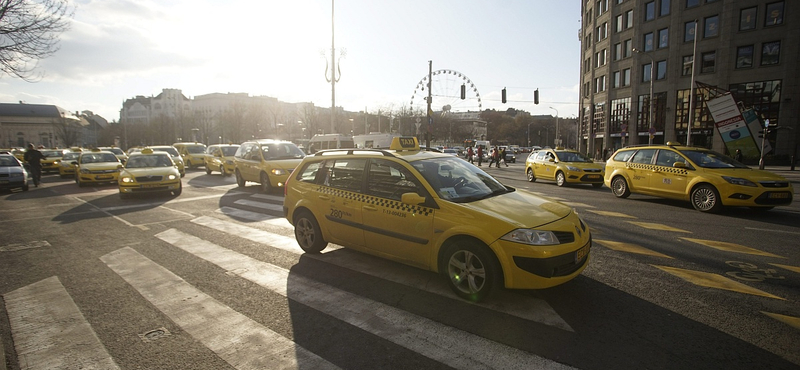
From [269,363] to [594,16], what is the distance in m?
59.6

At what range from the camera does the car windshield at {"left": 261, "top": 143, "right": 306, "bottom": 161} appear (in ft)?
46.4

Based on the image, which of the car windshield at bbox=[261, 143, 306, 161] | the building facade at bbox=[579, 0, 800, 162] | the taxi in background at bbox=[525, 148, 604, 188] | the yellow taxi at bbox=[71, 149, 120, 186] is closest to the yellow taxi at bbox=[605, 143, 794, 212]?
the taxi in background at bbox=[525, 148, 604, 188]

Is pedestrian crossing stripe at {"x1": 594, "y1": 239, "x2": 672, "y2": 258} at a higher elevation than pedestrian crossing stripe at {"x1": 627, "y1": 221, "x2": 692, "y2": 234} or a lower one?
lower

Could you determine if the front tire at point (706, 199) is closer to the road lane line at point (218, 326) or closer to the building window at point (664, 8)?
the road lane line at point (218, 326)

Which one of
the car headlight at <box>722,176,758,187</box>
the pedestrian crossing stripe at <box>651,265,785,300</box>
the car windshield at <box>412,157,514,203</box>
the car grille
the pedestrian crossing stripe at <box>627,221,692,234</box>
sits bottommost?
the pedestrian crossing stripe at <box>651,265,785,300</box>

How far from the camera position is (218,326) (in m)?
3.67

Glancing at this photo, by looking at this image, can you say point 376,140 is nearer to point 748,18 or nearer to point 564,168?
point 564,168

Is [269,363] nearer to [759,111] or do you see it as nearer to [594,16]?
[759,111]

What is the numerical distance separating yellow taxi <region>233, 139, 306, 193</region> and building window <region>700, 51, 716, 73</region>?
40.6 m

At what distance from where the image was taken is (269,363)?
3.02 metres

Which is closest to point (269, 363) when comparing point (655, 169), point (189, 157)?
point (655, 169)

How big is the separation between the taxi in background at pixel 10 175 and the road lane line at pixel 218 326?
14.6 m

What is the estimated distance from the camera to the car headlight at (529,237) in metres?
3.76

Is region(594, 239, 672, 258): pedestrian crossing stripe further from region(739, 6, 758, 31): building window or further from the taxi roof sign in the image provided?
region(739, 6, 758, 31): building window
